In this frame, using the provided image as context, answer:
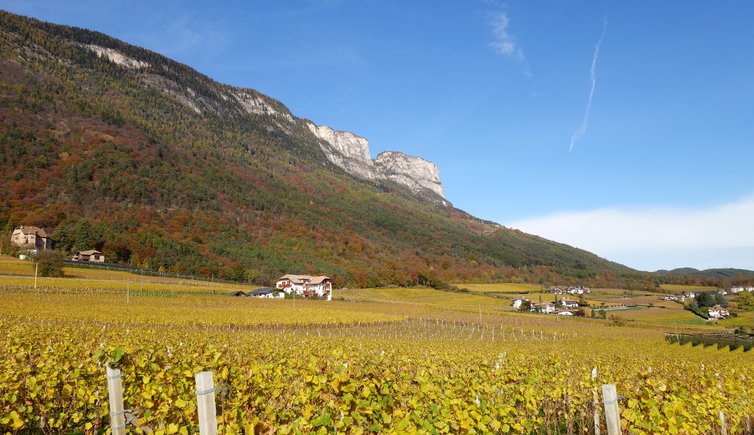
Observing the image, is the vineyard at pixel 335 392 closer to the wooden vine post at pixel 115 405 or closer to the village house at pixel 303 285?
the wooden vine post at pixel 115 405

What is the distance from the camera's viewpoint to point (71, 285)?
5344 centimetres

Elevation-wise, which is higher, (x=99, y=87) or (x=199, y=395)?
(x=99, y=87)

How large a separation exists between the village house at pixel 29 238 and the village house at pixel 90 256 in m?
6.05

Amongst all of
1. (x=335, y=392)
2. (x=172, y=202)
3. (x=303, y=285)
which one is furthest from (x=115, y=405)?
(x=172, y=202)

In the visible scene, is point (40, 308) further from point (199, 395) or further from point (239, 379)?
point (199, 395)

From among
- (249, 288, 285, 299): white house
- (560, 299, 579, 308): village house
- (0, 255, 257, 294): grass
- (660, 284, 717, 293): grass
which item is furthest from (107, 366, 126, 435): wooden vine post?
(660, 284, 717, 293): grass

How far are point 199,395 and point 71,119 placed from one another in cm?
15795

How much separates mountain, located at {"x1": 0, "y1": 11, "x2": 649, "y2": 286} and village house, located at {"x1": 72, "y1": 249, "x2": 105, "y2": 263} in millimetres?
1450

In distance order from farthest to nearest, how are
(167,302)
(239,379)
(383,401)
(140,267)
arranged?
1. (140,267)
2. (167,302)
3. (239,379)
4. (383,401)

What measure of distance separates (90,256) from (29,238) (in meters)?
9.93

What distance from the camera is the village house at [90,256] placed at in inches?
3086

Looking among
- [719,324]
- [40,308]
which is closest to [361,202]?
[719,324]

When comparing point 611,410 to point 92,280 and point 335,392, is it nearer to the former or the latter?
point 335,392

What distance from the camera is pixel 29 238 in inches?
3051
